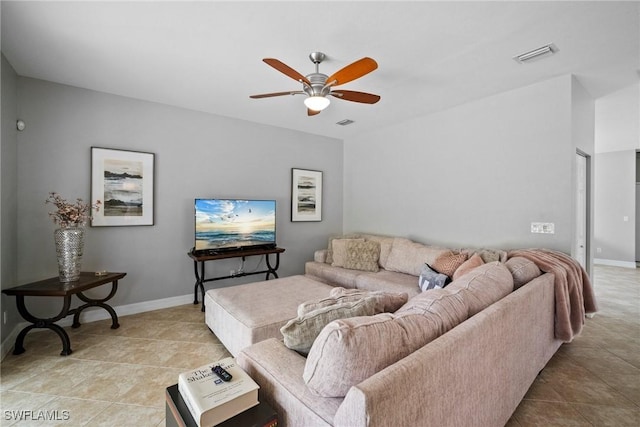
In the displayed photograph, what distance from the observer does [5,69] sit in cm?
248

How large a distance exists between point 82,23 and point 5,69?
1196 millimetres

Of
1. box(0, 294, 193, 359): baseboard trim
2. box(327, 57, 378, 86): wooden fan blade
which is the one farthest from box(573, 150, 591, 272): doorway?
box(0, 294, 193, 359): baseboard trim

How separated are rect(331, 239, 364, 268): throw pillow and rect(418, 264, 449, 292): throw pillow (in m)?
1.23

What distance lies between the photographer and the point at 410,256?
11.8 feet

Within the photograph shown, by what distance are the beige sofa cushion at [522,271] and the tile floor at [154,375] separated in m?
0.79

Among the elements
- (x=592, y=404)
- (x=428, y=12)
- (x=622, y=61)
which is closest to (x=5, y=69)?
(x=428, y=12)

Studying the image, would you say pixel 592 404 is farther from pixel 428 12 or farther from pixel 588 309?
pixel 428 12

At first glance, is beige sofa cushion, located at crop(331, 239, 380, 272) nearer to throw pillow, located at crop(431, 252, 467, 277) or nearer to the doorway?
throw pillow, located at crop(431, 252, 467, 277)

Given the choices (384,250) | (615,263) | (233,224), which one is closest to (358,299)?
(384,250)

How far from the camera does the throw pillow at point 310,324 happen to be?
123 cm

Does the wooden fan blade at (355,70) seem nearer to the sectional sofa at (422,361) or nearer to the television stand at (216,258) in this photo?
the sectional sofa at (422,361)

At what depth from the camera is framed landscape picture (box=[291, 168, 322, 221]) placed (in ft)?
15.7

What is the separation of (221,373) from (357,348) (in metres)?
0.58

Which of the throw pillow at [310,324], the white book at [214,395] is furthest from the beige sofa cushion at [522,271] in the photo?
the white book at [214,395]
